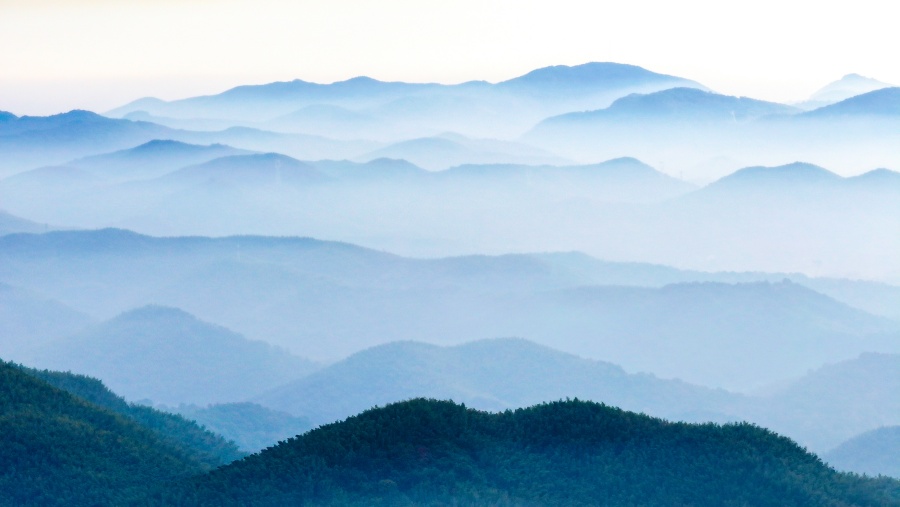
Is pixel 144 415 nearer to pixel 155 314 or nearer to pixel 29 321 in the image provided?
pixel 155 314

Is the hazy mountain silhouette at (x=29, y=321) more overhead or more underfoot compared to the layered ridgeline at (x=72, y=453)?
more overhead

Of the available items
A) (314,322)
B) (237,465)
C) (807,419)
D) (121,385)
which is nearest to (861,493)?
(237,465)

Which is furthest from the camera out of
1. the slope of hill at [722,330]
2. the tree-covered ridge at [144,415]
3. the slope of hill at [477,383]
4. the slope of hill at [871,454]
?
the slope of hill at [722,330]

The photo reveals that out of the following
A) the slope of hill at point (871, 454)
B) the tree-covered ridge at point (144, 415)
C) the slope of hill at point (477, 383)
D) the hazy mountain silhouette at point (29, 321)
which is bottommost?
the slope of hill at point (871, 454)

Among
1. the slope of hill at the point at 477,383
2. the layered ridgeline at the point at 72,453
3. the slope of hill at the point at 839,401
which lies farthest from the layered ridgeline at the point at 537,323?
the layered ridgeline at the point at 72,453

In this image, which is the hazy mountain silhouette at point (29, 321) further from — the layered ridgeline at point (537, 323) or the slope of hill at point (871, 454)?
the slope of hill at point (871, 454)

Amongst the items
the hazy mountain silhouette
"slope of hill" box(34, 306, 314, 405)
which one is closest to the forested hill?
"slope of hill" box(34, 306, 314, 405)
